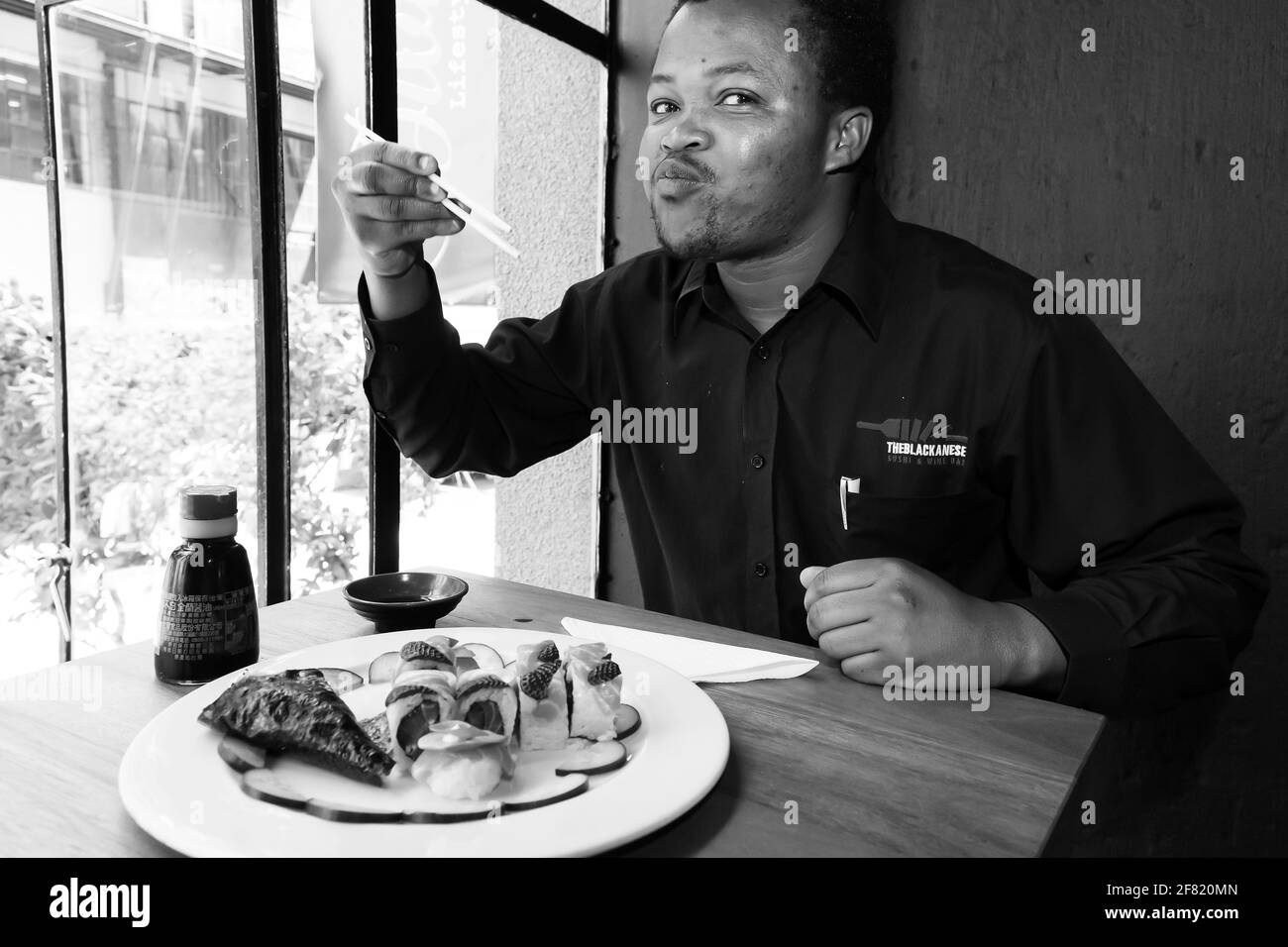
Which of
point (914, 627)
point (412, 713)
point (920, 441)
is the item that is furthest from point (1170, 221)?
point (412, 713)

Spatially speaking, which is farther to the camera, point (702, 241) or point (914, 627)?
point (702, 241)

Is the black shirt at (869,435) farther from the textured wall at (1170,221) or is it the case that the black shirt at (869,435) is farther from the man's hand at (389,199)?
the textured wall at (1170,221)

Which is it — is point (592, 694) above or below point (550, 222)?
below

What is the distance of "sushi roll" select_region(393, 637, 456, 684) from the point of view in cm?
90

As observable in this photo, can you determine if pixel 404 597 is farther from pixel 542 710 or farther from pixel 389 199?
pixel 389 199

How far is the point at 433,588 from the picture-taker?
1.29 meters

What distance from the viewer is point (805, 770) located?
0.83 m

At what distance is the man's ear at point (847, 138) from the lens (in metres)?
1.74

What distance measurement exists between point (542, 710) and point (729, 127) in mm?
1184

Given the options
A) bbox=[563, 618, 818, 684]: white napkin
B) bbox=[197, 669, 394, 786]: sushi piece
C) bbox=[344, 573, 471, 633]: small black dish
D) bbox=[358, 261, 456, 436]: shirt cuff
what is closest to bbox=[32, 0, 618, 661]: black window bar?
bbox=[358, 261, 456, 436]: shirt cuff
